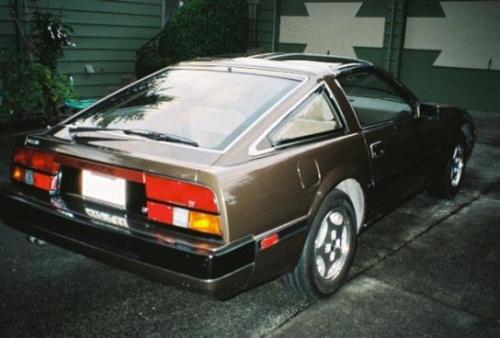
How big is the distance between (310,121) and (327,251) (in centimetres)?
82

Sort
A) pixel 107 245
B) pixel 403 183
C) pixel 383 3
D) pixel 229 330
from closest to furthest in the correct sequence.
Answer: pixel 107 245, pixel 229 330, pixel 403 183, pixel 383 3

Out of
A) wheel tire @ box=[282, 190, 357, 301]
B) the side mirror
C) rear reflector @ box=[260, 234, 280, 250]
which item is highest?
the side mirror

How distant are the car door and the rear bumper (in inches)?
59.4

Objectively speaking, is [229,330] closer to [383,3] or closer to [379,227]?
[379,227]

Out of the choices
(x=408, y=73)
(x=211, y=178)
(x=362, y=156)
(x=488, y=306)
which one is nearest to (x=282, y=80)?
(x=362, y=156)

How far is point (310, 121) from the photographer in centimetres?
325

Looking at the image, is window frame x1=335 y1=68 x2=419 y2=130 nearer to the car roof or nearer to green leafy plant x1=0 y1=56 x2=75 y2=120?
the car roof

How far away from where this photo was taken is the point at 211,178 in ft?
8.20

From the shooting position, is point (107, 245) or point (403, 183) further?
point (403, 183)

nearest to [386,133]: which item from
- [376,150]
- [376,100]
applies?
[376,150]

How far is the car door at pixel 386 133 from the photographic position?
3.76 metres

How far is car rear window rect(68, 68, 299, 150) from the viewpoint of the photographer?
3033 mm

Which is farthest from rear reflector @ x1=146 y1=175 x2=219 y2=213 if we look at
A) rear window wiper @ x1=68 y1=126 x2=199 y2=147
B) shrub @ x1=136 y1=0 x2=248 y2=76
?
shrub @ x1=136 y1=0 x2=248 y2=76

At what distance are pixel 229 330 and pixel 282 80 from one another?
1540mm
